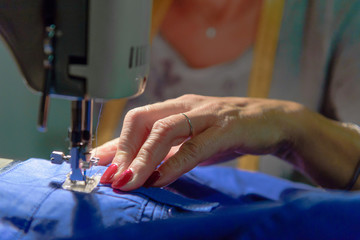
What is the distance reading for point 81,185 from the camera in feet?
1.65

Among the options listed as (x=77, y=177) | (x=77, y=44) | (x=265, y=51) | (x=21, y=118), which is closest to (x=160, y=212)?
(x=77, y=177)

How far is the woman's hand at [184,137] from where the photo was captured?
0.52m

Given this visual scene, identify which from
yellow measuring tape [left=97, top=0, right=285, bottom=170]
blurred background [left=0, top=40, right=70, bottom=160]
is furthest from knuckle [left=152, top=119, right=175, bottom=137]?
yellow measuring tape [left=97, top=0, right=285, bottom=170]

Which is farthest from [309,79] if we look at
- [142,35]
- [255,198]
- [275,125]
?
[142,35]

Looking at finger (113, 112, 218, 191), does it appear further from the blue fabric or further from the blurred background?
the blurred background

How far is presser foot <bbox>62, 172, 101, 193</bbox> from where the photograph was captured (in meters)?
0.50

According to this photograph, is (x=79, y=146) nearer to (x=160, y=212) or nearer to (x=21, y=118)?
(x=160, y=212)

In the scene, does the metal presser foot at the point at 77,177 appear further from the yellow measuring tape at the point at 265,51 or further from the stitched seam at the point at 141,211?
the yellow measuring tape at the point at 265,51

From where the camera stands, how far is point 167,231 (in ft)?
1.09

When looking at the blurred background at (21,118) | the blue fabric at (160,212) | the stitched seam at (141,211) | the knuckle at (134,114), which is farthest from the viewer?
the blurred background at (21,118)

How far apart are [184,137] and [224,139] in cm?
8

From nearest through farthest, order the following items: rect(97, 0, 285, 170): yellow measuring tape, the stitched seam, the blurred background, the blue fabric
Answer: the blue fabric < the stitched seam < the blurred background < rect(97, 0, 285, 170): yellow measuring tape

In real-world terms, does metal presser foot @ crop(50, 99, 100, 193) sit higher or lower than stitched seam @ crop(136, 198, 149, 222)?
higher

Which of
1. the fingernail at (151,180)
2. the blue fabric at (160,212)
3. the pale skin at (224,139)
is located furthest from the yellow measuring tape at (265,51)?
the fingernail at (151,180)
